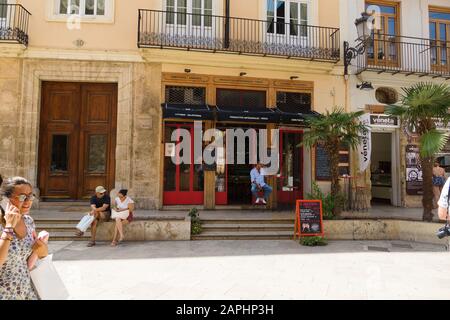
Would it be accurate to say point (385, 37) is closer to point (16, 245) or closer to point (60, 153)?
point (60, 153)

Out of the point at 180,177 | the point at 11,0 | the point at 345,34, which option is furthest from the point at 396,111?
the point at 11,0

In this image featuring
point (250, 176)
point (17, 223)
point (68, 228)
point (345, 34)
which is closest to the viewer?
point (17, 223)

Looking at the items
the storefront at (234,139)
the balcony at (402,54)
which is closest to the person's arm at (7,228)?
the storefront at (234,139)

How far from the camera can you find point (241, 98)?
11625 mm

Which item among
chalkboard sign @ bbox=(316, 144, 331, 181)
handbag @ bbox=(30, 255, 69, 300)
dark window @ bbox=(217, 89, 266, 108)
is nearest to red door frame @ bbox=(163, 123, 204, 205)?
dark window @ bbox=(217, 89, 266, 108)

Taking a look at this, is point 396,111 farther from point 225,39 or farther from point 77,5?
point 77,5

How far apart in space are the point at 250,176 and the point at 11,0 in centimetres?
924

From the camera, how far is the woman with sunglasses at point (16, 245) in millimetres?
2357

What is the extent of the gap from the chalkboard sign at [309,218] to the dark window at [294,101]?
4.31 meters

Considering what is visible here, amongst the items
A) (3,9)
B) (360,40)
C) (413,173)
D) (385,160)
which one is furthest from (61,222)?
(385,160)

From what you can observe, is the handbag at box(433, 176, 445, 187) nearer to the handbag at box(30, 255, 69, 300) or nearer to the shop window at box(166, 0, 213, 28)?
the shop window at box(166, 0, 213, 28)

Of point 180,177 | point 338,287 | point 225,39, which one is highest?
point 225,39

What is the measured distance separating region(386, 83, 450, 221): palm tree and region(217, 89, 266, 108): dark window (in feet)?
13.9

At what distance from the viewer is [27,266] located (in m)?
2.55
